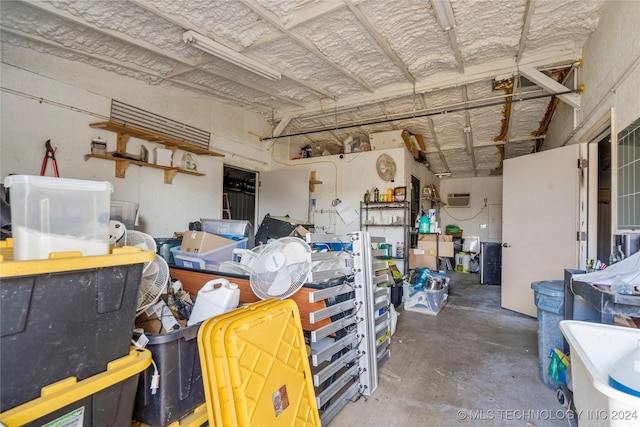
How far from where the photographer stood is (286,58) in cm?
316

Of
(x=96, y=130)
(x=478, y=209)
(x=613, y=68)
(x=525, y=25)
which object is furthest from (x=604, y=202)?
(x=96, y=130)

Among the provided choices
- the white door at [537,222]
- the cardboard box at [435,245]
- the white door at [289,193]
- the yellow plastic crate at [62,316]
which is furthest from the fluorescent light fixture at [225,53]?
the cardboard box at [435,245]

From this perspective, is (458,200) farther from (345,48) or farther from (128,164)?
(128,164)

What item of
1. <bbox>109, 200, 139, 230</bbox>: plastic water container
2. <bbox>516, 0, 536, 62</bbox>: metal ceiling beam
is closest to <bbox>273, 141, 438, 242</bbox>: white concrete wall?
<bbox>516, 0, 536, 62</bbox>: metal ceiling beam

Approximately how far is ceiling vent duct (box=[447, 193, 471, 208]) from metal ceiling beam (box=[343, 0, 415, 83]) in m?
5.68

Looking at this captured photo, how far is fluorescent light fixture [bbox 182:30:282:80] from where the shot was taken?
2.56 meters

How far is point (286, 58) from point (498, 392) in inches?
138

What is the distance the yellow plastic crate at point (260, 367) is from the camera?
37.8 inches

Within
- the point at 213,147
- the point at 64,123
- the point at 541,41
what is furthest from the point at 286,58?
the point at 541,41

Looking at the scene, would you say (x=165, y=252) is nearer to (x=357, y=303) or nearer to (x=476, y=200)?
(x=357, y=303)

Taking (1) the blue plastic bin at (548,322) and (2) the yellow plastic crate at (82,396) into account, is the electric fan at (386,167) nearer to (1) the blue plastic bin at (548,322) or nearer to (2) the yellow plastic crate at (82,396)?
(1) the blue plastic bin at (548,322)

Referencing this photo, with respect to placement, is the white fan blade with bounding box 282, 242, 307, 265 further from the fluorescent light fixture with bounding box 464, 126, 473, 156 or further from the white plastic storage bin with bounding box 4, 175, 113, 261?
the fluorescent light fixture with bounding box 464, 126, 473, 156

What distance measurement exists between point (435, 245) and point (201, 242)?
403 cm

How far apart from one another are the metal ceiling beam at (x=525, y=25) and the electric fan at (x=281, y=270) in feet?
8.78
